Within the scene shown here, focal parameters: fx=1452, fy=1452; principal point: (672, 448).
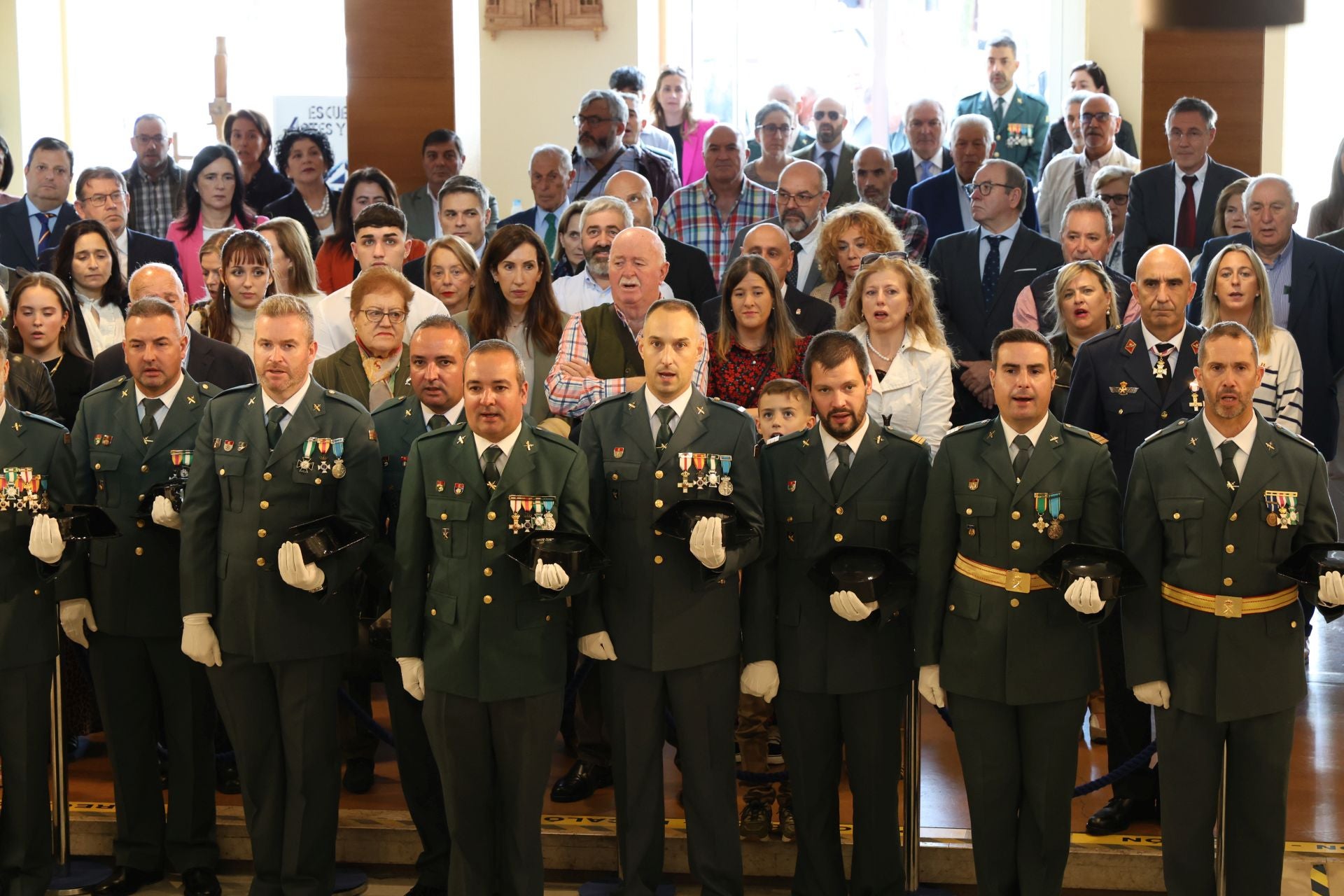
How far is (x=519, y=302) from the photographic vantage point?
5.20m

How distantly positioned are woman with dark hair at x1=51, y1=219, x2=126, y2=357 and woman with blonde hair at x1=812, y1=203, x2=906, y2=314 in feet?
9.18

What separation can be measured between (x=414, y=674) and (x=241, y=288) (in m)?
2.08

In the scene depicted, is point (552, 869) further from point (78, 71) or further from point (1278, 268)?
point (78, 71)

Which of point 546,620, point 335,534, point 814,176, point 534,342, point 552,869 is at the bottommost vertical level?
point 552,869

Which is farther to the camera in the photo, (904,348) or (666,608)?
(904,348)

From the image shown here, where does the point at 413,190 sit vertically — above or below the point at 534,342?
above

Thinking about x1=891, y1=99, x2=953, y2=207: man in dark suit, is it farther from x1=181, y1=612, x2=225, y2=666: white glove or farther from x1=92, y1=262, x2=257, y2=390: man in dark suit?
x1=181, y1=612, x2=225, y2=666: white glove

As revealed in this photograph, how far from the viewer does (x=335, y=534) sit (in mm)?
3967

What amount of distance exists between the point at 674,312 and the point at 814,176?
264 cm

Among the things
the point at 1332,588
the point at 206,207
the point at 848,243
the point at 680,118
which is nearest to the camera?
the point at 1332,588

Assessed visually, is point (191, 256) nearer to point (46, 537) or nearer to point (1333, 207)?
point (46, 537)

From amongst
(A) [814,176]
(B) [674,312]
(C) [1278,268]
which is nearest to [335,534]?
(B) [674,312]

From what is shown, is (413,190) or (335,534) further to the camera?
(413,190)

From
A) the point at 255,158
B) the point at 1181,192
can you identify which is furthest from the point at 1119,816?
the point at 255,158
